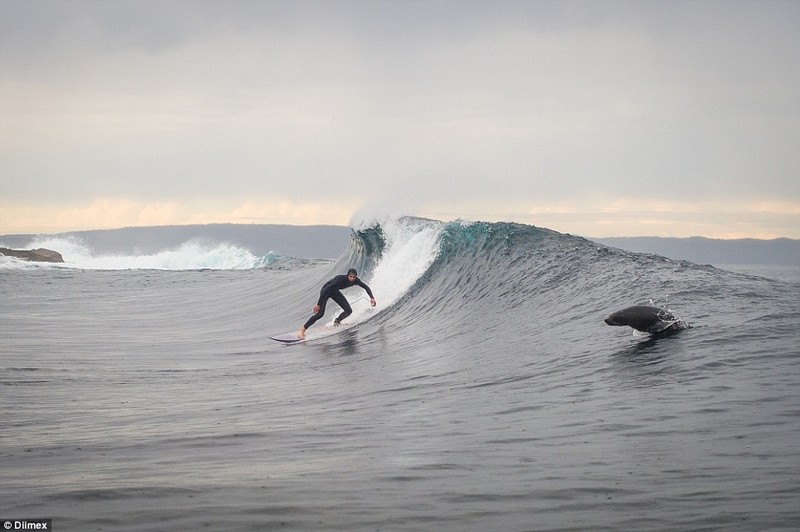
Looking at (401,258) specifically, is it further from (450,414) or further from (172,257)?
(172,257)

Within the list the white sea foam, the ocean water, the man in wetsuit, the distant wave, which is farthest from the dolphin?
the distant wave

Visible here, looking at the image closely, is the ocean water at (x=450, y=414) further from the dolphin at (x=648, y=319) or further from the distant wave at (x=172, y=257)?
the distant wave at (x=172, y=257)

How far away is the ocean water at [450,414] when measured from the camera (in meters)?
5.16

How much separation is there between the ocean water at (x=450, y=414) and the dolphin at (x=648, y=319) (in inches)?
10.1

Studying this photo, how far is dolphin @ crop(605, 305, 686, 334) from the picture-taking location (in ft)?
36.6

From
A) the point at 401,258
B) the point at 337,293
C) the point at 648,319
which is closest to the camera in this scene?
the point at 648,319

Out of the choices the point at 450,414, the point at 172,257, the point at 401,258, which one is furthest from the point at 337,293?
the point at 172,257

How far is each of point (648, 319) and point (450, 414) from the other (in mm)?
4309

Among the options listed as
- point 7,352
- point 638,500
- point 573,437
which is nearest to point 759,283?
point 573,437

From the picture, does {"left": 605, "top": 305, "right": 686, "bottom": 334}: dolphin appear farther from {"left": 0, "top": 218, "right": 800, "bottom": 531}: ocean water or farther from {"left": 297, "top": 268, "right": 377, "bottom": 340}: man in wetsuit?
{"left": 297, "top": 268, "right": 377, "bottom": 340}: man in wetsuit

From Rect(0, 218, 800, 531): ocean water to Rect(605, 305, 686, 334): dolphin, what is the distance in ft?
0.84

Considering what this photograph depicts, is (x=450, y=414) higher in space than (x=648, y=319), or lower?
lower

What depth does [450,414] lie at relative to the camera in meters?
8.15

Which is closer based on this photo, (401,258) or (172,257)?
(401,258)
